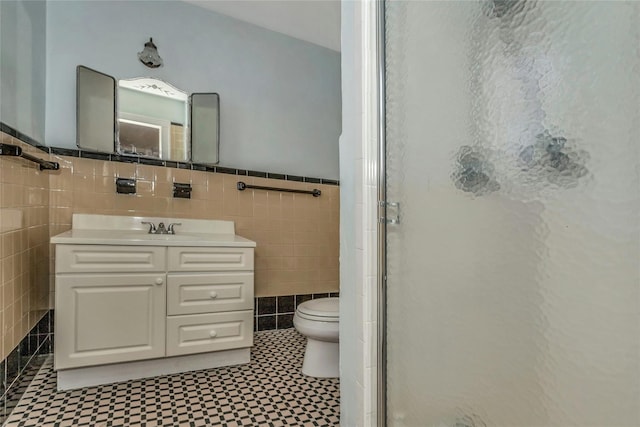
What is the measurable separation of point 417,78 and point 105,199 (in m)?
1.90

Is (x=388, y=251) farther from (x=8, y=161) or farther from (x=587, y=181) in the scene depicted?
(x=8, y=161)

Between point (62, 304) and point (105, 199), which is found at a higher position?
point (105, 199)

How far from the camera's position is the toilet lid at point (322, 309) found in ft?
5.52

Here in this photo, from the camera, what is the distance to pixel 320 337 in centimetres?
169

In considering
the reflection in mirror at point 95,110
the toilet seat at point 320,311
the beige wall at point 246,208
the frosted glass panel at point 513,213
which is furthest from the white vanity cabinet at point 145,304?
the frosted glass panel at point 513,213

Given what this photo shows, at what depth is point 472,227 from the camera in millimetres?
708

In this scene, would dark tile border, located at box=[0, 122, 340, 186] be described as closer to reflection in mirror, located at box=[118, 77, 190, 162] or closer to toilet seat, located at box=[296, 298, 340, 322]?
reflection in mirror, located at box=[118, 77, 190, 162]

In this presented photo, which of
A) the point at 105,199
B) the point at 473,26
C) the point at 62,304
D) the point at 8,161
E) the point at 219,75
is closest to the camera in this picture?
the point at 473,26

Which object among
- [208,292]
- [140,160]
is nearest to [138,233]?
[140,160]

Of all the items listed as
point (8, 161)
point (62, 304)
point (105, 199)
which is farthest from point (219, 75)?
point (62, 304)

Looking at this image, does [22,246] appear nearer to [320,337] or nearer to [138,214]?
[138,214]

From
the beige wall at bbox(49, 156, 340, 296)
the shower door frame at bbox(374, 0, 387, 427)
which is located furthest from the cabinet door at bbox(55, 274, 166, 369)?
the shower door frame at bbox(374, 0, 387, 427)

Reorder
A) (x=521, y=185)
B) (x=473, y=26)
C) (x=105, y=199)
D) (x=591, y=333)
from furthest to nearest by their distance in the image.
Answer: (x=105, y=199) < (x=473, y=26) < (x=521, y=185) < (x=591, y=333)

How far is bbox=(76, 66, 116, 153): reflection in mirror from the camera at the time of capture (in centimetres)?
191
